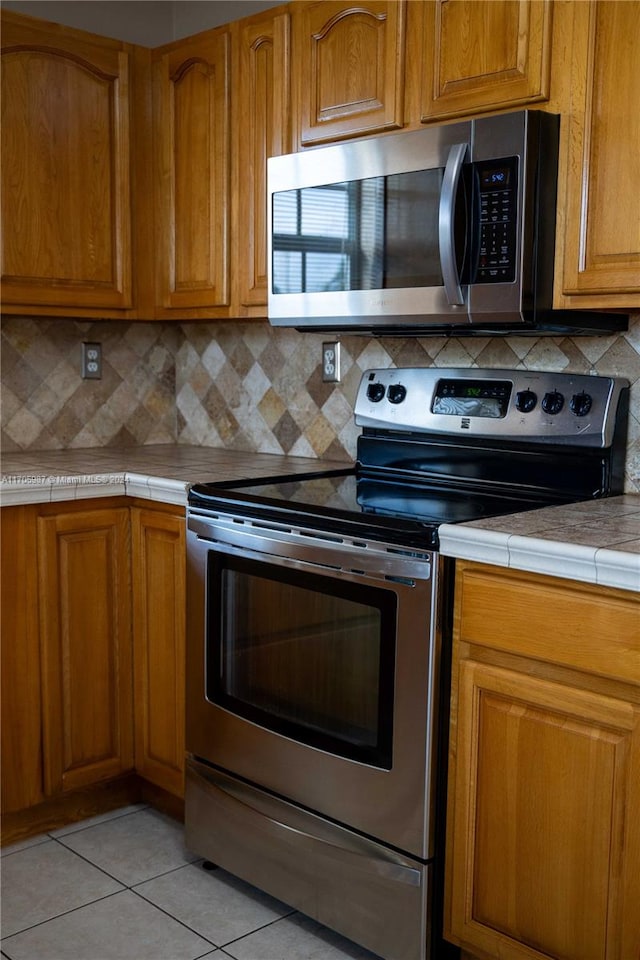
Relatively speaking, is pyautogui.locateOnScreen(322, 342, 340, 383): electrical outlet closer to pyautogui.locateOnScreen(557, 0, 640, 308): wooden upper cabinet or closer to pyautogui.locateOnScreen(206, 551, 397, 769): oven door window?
pyautogui.locateOnScreen(206, 551, 397, 769): oven door window

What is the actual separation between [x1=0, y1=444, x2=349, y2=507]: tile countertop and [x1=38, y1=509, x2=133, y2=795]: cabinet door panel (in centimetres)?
8

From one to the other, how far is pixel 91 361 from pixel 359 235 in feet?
4.06

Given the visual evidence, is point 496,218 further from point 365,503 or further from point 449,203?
point 365,503

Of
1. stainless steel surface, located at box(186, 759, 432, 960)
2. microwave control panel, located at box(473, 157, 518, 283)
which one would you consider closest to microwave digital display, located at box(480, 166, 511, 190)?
microwave control panel, located at box(473, 157, 518, 283)

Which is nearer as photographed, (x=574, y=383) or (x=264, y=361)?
(x=574, y=383)

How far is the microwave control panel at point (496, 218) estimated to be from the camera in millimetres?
1971

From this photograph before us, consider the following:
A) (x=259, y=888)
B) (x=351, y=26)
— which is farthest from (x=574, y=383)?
(x=259, y=888)

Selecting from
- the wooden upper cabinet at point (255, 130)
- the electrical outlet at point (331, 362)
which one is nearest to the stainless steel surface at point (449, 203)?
the wooden upper cabinet at point (255, 130)

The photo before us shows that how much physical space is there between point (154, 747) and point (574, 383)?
1423 millimetres

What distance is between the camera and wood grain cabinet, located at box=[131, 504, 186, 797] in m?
2.47

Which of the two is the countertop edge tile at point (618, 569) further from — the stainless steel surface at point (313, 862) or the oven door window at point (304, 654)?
the stainless steel surface at point (313, 862)

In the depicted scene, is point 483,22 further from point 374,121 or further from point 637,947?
point 637,947

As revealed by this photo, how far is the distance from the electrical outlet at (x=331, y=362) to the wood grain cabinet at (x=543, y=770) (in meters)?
1.17

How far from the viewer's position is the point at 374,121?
2275 mm
